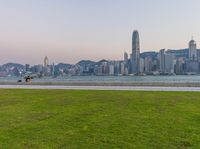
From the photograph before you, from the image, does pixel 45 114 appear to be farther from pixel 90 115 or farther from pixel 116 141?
pixel 116 141

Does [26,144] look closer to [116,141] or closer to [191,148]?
[116,141]

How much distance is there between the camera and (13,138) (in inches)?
232

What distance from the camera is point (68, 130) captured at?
6715mm

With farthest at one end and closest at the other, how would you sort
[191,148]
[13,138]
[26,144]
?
[13,138]
[26,144]
[191,148]

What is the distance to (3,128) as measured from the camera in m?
6.96

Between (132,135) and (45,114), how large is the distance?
4.27 meters

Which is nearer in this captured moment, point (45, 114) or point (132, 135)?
point (132, 135)

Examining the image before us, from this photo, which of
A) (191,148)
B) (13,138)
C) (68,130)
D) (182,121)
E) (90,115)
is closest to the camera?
(191,148)

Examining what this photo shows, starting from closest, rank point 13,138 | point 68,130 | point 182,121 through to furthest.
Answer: point 13,138, point 68,130, point 182,121

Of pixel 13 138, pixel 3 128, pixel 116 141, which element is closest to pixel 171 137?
pixel 116 141

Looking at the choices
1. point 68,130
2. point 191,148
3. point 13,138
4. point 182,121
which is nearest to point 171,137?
point 191,148

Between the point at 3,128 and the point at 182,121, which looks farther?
the point at 182,121

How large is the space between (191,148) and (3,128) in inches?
195

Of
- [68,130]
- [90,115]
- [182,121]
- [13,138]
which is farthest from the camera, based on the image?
[90,115]
